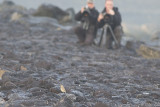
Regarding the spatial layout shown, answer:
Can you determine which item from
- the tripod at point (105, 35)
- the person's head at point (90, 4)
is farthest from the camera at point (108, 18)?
the person's head at point (90, 4)

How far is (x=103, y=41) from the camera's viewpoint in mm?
14070

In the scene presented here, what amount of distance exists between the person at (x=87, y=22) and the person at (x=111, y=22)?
1.09ft

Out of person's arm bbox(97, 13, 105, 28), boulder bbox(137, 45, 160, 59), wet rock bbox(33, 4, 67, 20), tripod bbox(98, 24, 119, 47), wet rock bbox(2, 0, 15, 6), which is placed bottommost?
boulder bbox(137, 45, 160, 59)

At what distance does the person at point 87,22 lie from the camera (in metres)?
13.4

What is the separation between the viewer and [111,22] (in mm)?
13398

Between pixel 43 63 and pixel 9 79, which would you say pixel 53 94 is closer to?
pixel 9 79

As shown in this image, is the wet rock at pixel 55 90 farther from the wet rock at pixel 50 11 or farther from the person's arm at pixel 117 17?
the wet rock at pixel 50 11

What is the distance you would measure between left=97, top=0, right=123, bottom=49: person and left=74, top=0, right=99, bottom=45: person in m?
0.33

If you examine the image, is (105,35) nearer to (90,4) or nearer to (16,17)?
(90,4)

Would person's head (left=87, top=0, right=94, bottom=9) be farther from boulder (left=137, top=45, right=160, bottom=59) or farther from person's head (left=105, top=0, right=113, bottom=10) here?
boulder (left=137, top=45, right=160, bottom=59)

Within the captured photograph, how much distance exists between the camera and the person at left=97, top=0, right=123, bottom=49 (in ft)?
43.0

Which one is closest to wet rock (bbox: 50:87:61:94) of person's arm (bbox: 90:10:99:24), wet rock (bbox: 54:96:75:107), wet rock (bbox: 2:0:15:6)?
wet rock (bbox: 54:96:75:107)

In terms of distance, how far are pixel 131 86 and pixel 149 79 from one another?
1026mm

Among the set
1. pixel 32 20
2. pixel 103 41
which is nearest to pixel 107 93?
pixel 103 41
